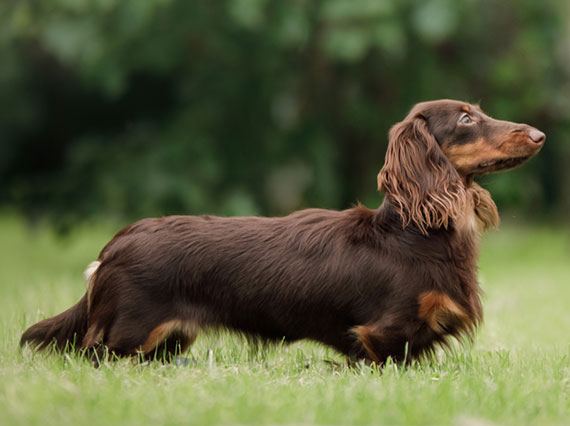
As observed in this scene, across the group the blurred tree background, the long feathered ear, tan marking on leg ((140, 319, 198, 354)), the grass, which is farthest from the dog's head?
the blurred tree background

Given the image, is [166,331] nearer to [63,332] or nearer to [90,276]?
[90,276]

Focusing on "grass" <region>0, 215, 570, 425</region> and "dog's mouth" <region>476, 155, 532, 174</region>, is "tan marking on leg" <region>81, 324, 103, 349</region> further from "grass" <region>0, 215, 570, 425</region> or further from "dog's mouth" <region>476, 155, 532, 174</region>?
"dog's mouth" <region>476, 155, 532, 174</region>

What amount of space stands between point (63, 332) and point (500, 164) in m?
2.58

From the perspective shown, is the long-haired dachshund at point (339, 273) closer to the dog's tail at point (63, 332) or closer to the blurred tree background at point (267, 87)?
the dog's tail at point (63, 332)

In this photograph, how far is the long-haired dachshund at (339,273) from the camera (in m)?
3.95

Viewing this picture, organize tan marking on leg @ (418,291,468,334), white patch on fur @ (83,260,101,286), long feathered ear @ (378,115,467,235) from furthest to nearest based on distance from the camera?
white patch on fur @ (83,260,101,286) → long feathered ear @ (378,115,467,235) → tan marking on leg @ (418,291,468,334)

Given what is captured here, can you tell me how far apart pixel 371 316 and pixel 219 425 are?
1363 mm

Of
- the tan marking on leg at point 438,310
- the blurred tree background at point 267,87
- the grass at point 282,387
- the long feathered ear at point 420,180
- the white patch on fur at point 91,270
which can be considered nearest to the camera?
the grass at point 282,387

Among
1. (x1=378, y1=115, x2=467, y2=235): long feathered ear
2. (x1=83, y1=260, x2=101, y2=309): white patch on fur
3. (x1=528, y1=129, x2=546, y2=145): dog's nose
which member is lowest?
(x1=83, y1=260, x2=101, y2=309): white patch on fur

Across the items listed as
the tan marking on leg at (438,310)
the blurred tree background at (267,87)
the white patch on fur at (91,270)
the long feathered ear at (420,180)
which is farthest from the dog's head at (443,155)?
the blurred tree background at (267,87)

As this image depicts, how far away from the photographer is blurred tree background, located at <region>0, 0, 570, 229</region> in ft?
37.2

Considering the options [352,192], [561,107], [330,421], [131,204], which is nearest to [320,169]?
[352,192]

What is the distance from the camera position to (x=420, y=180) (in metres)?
4.07

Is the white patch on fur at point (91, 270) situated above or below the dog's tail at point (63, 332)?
above
